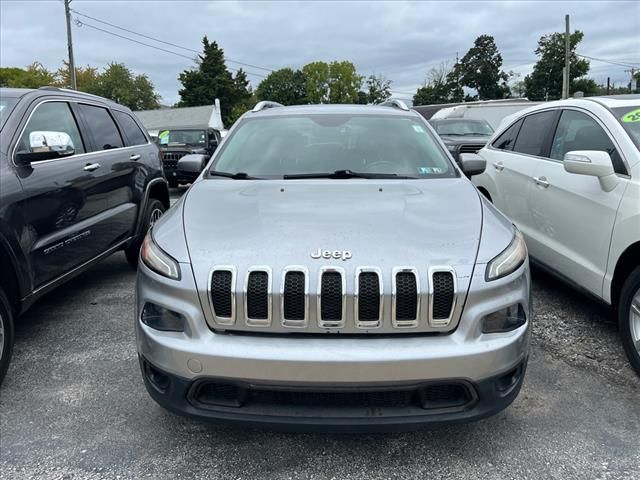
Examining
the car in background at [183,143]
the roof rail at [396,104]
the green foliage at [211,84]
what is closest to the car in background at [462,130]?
the car in background at [183,143]

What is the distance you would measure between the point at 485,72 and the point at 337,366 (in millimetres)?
87515

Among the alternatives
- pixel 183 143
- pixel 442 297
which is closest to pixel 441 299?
pixel 442 297

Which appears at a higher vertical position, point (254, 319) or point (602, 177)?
point (602, 177)

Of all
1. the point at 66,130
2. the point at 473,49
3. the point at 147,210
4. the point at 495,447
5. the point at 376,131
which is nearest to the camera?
the point at 495,447

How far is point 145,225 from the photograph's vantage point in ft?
17.8

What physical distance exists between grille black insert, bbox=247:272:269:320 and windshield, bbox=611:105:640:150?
2.72 metres

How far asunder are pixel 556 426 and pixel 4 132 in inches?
149

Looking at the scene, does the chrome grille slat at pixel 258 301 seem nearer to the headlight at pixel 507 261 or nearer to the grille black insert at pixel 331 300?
the grille black insert at pixel 331 300

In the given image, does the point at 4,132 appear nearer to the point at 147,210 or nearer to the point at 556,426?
the point at 147,210

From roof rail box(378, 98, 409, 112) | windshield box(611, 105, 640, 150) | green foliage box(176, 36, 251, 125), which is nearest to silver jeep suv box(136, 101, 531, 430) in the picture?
windshield box(611, 105, 640, 150)

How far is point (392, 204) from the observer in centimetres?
278

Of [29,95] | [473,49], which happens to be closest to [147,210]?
[29,95]

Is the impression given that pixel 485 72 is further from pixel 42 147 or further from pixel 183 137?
pixel 42 147

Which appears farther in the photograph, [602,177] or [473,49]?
[473,49]
